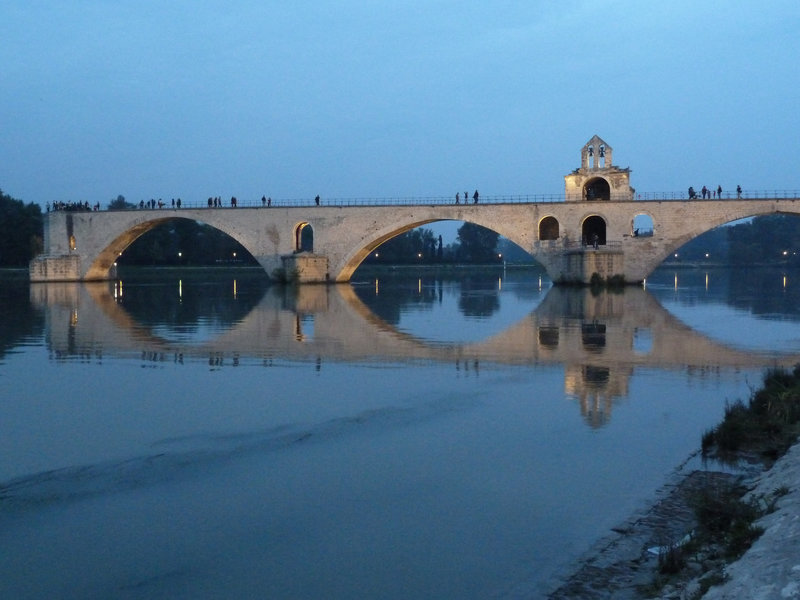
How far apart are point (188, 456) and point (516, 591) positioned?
4186 millimetres

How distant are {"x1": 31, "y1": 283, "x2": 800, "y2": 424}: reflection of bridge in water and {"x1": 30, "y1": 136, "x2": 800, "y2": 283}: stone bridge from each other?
14.8m

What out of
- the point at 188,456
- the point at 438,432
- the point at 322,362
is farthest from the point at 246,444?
the point at 322,362

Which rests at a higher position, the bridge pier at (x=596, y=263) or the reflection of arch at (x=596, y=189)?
the reflection of arch at (x=596, y=189)

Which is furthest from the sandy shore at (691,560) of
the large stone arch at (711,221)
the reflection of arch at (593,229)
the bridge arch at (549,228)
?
the bridge arch at (549,228)

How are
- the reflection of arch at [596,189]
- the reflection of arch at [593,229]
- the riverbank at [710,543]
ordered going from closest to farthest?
the riverbank at [710,543]
the reflection of arch at [593,229]
the reflection of arch at [596,189]

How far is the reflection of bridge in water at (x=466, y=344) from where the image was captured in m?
14.3

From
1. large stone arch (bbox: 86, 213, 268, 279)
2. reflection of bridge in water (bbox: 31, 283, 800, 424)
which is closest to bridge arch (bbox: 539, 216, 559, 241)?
large stone arch (bbox: 86, 213, 268, 279)

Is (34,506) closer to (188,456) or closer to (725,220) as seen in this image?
(188,456)

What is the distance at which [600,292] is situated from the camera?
3588 cm

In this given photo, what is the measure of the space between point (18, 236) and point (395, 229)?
101 ft

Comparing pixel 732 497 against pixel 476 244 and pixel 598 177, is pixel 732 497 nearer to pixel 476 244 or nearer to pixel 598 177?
pixel 598 177

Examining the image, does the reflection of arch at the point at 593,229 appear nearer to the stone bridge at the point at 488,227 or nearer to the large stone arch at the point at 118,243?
the stone bridge at the point at 488,227

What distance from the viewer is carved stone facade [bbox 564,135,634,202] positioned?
42.1 metres

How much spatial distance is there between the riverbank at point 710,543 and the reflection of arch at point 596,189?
3623 cm
